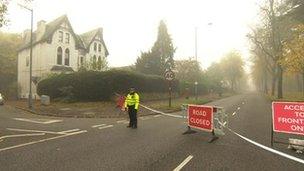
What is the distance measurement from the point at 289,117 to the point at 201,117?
11.1 feet

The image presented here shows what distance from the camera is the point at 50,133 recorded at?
578 inches

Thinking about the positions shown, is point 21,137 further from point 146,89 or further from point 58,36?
point 58,36

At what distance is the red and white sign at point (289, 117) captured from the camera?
35.0 feet

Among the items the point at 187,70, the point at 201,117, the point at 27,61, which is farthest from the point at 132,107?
the point at 187,70

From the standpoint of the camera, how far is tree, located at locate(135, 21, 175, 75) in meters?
60.9

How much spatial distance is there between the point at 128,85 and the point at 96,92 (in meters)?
2.86

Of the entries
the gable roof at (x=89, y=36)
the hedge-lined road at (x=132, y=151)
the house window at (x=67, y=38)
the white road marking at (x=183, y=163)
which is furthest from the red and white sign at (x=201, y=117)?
the gable roof at (x=89, y=36)

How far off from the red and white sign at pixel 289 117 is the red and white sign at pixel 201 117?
2.33m

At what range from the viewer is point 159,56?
65125 millimetres

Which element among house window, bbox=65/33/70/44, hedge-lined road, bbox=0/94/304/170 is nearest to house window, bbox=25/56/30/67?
house window, bbox=65/33/70/44

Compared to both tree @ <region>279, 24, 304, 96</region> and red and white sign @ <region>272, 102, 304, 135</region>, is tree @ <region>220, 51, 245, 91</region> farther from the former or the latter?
red and white sign @ <region>272, 102, 304, 135</region>

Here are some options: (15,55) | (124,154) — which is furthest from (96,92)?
(15,55)

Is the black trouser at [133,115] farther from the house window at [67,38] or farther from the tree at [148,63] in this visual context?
the tree at [148,63]

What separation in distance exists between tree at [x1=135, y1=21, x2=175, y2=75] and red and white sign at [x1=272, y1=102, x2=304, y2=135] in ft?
163
